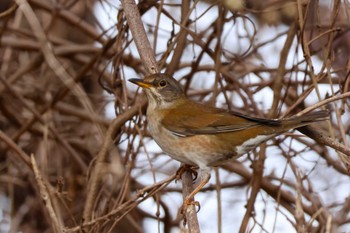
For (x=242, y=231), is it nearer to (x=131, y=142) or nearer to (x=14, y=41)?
(x=131, y=142)

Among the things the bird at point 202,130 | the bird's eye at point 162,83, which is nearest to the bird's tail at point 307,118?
the bird at point 202,130

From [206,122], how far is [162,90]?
39cm

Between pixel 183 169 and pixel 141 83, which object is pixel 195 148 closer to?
pixel 183 169

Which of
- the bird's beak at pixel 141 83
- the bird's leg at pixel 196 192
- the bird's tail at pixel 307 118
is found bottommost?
the bird's leg at pixel 196 192

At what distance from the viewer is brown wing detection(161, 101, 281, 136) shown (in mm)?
4973

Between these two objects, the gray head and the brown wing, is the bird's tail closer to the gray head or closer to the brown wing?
the brown wing

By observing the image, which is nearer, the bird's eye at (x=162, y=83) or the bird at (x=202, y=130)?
the bird at (x=202, y=130)

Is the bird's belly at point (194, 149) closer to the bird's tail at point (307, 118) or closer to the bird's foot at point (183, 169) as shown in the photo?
the bird's foot at point (183, 169)

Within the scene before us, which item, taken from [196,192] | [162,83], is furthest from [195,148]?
[162,83]

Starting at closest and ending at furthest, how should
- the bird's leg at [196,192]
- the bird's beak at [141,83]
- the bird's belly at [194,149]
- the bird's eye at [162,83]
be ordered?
1. the bird's leg at [196,192]
2. the bird's belly at [194,149]
3. the bird's beak at [141,83]
4. the bird's eye at [162,83]

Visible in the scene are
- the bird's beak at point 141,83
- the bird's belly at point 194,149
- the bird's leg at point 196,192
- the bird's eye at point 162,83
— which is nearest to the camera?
the bird's leg at point 196,192

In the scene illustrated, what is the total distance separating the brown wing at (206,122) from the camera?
16.3ft

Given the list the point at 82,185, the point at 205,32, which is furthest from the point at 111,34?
the point at 82,185

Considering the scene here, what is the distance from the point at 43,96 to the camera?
7.01m
